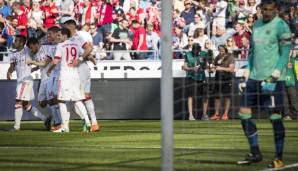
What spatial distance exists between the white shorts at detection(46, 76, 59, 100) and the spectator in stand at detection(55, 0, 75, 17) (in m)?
9.09

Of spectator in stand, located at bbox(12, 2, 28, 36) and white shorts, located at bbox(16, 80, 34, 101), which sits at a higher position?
spectator in stand, located at bbox(12, 2, 28, 36)

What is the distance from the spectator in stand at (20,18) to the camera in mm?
31844

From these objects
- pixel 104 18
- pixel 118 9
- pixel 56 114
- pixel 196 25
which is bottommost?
pixel 56 114

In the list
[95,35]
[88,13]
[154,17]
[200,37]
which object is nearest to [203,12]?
[200,37]

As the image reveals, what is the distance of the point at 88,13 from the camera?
3164 cm

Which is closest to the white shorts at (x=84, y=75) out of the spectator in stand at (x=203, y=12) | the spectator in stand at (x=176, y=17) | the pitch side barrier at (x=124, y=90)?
the pitch side barrier at (x=124, y=90)

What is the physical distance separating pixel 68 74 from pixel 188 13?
9.68 meters

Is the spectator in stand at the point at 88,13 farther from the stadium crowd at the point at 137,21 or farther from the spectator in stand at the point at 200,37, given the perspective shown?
the spectator in stand at the point at 200,37

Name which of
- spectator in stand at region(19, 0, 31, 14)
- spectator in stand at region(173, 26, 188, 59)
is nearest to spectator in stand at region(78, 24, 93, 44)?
spectator in stand at region(173, 26, 188, 59)

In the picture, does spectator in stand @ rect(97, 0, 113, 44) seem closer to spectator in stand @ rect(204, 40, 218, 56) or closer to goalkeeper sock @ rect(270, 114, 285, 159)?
spectator in stand @ rect(204, 40, 218, 56)

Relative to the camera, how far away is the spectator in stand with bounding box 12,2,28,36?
31.8 meters

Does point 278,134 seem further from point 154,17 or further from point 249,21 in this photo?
point 154,17

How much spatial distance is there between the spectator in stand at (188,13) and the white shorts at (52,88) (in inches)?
331

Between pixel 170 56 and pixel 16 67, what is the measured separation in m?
13.8
